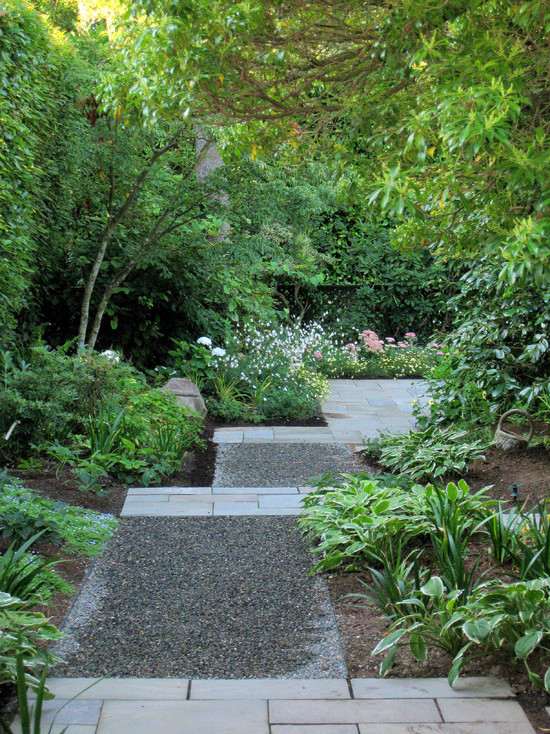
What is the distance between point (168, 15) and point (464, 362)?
405cm

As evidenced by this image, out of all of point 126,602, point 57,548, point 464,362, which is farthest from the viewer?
point 464,362

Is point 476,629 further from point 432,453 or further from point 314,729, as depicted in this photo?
point 432,453

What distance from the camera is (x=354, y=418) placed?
29.2 feet

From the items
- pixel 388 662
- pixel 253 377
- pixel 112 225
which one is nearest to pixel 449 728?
pixel 388 662

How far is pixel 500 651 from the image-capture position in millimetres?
3268

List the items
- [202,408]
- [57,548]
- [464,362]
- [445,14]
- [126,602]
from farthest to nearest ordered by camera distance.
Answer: [202,408] < [464,362] < [57,548] < [126,602] < [445,14]

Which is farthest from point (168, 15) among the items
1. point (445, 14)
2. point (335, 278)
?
point (335, 278)

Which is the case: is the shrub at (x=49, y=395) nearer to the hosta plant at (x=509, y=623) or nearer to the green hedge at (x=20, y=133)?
the green hedge at (x=20, y=133)

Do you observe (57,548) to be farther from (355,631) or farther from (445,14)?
(445,14)

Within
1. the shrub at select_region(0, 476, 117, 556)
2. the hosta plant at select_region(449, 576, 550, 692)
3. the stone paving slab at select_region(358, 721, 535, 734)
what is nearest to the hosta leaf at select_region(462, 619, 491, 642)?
the hosta plant at select_region(449, 576, 550, 692)

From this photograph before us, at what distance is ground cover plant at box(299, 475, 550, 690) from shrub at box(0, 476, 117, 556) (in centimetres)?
116

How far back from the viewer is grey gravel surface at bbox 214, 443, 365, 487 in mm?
6375

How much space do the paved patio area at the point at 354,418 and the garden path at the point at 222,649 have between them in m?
2.22

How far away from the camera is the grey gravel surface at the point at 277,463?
6.38 m
